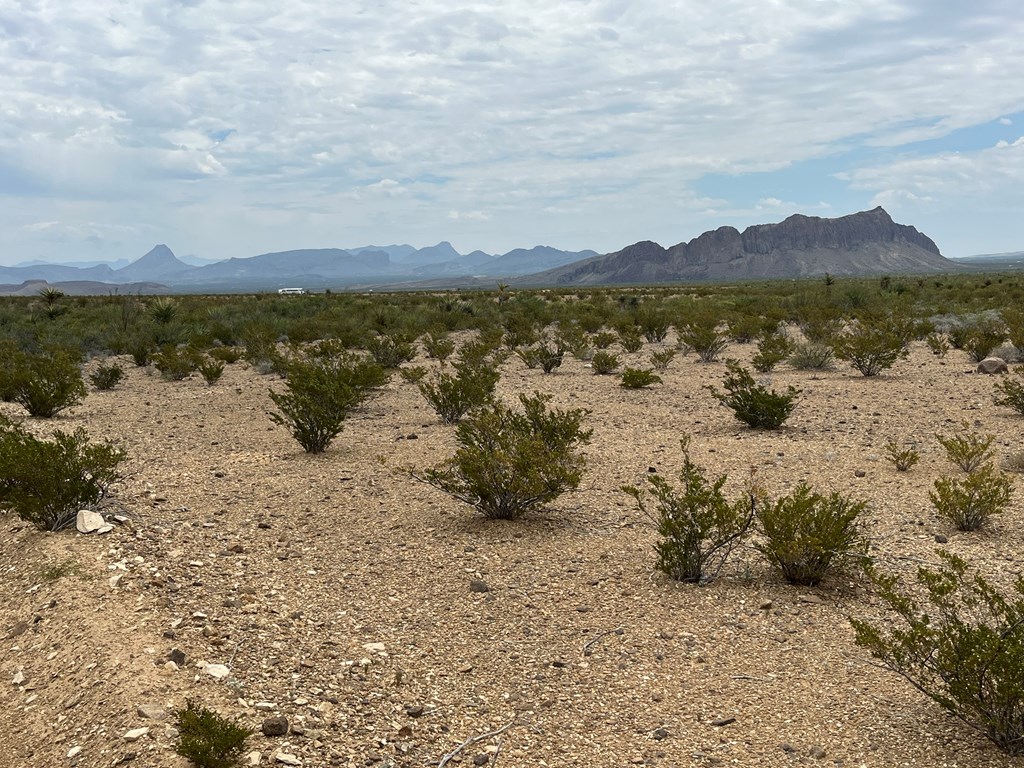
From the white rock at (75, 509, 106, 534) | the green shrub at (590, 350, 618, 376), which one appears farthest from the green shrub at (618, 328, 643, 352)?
the white rock at (75, 509, 106, 534)

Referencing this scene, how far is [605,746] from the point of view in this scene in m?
4.25

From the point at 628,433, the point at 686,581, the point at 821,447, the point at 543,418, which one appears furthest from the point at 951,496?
the point at 628,433

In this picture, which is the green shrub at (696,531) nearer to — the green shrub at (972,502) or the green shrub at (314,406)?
the green shrub at (972,502)

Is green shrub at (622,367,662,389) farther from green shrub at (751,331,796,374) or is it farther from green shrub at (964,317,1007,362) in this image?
green shrub at (964,317,1007,362)

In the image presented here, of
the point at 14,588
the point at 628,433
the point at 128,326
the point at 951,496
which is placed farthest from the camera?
the point at 128,326

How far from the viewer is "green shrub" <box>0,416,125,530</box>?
22.5 ft

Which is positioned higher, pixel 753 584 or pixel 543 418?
pixel 543 418

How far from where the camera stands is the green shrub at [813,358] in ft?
60.4

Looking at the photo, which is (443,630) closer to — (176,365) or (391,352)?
(391,352)

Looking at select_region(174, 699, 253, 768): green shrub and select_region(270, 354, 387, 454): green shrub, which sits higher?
select_region(270, 354, 387, 454): green shrub

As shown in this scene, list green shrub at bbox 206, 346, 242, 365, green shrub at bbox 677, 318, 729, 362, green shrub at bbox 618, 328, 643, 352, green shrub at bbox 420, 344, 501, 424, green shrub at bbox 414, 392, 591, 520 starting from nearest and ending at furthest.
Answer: green shrub at bbox 414, 392, 591, 520, green shrub at bbox 420, 344, 501, 424, green shrub at bbox 677, 318, 729, 362, green shrub at bbox 206, 346, 242, 365, green shrub at bbox 618, 328, 643, 352

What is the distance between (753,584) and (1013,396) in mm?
8310

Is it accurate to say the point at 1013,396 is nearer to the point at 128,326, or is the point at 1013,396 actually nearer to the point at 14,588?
the point at 14,588

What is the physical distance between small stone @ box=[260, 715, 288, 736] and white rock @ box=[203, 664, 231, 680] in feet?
2.20
